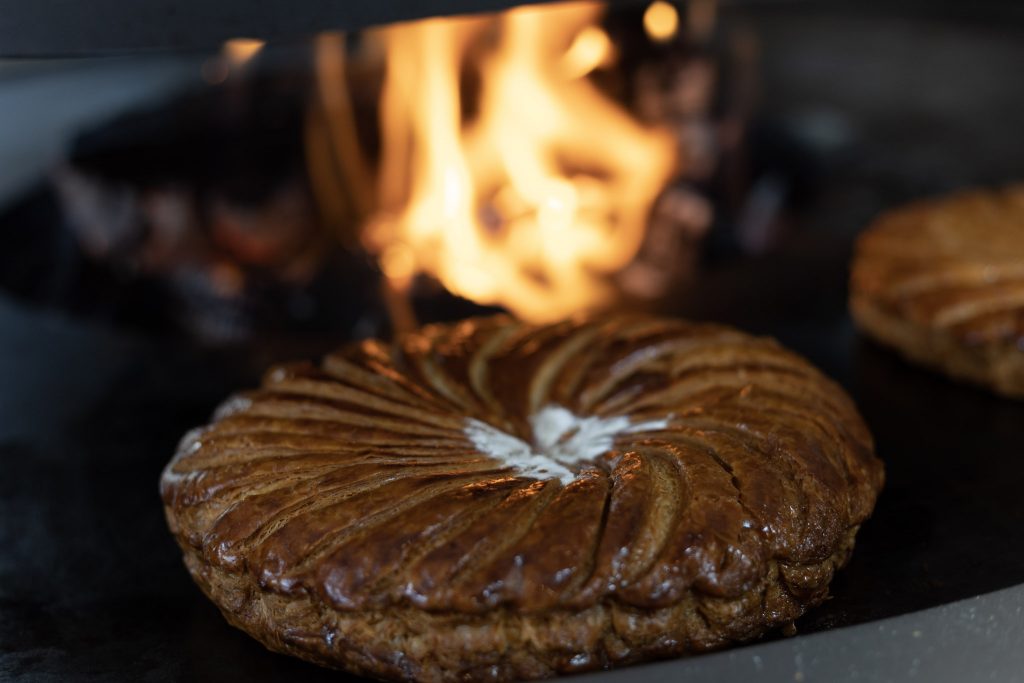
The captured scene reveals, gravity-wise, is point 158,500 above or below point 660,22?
below

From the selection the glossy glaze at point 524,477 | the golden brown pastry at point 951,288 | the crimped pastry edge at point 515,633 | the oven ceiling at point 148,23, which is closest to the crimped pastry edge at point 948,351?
the golden brown pastry at point 951,288

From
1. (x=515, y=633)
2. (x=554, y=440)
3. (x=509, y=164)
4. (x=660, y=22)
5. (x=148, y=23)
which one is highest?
(x=148, y=23)

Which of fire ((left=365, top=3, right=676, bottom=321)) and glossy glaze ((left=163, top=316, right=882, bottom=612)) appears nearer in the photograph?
glossy glaze ((left=163, top=316, right=882, bottom=612))

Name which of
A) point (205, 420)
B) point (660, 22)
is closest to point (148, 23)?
point (205, 420)

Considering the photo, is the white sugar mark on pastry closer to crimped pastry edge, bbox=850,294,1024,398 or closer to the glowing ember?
crimped pastry edge, bbox=850,294,1024,398

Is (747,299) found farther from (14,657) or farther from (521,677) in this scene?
(14,657)

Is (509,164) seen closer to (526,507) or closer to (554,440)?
(554,440)

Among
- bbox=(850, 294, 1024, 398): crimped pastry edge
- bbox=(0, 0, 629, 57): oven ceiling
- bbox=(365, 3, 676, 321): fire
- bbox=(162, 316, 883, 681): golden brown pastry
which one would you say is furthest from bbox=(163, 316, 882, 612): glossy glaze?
bbox=(365, 3, 676, 321): fire
